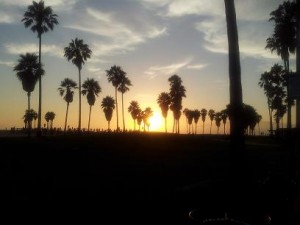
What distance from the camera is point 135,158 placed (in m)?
31.3

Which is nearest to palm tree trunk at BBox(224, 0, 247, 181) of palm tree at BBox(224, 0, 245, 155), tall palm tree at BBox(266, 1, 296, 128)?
palm tree at BBox(224, 0, 245, 155)

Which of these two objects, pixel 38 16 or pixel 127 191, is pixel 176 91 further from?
pixel 127 191

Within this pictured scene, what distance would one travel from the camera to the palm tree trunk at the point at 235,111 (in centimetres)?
986

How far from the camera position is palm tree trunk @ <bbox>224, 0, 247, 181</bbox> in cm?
986

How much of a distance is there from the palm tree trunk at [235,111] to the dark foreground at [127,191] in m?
0.41

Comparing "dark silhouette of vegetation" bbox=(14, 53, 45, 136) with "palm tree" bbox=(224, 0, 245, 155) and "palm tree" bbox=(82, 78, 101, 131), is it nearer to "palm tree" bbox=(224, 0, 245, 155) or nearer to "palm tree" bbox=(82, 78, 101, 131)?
"palm tree" bbox=(82, 78, 101, 131)

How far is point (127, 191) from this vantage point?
16.5 m

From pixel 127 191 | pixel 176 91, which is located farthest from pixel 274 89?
pixel 127 191

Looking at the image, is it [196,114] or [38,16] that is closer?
[38,16]

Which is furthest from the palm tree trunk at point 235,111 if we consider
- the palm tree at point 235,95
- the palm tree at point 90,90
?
the palm tree at point 90,90

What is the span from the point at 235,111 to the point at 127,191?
8.29m

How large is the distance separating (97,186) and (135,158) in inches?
536

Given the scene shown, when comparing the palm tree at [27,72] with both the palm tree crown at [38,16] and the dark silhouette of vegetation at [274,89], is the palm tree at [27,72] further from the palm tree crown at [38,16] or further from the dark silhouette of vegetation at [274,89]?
the dark silhouette of vegetation at [274,89]

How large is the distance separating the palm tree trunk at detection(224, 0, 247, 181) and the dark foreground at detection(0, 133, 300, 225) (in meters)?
0.41
